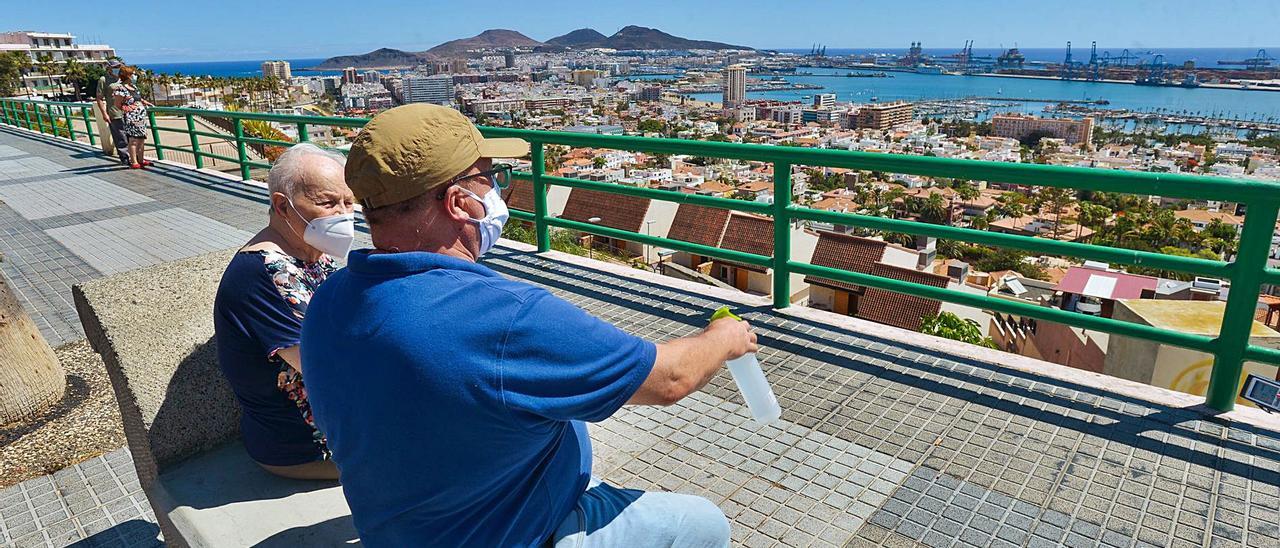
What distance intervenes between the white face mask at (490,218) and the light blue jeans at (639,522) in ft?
1.95

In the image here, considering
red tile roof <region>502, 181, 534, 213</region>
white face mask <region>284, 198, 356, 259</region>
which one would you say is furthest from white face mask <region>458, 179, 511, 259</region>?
red tile roof <region>502, 181, 534, 213</region>

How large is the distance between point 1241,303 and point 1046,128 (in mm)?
100619

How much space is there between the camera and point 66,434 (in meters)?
3.65

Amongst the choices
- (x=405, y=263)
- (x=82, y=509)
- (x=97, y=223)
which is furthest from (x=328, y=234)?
(x=97, y=223)

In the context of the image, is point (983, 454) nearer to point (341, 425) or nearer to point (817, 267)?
point (817, 267)

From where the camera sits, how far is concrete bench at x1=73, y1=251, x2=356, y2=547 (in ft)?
7.18

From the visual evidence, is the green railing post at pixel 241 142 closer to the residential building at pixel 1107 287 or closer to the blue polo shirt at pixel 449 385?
the blue polo shirt at pixel 449 385

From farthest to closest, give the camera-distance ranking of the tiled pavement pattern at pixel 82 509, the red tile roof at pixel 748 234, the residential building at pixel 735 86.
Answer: the residential building at pixel 735 86 → the red tile roof at pixel 748 234 → the tiled pavement pattern at pixel 82 509

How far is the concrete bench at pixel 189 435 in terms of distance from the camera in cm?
219

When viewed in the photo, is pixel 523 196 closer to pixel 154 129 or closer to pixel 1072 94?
pixel 154 129

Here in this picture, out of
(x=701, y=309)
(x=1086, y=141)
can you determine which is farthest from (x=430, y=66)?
(x=701, y=309)

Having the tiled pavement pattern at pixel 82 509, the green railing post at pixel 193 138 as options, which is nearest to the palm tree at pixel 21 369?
the tiled pavement pattern at pixel 82 509

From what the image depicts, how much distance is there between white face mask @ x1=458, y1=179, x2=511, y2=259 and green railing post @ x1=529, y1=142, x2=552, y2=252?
4.09m

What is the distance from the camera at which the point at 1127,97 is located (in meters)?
144
